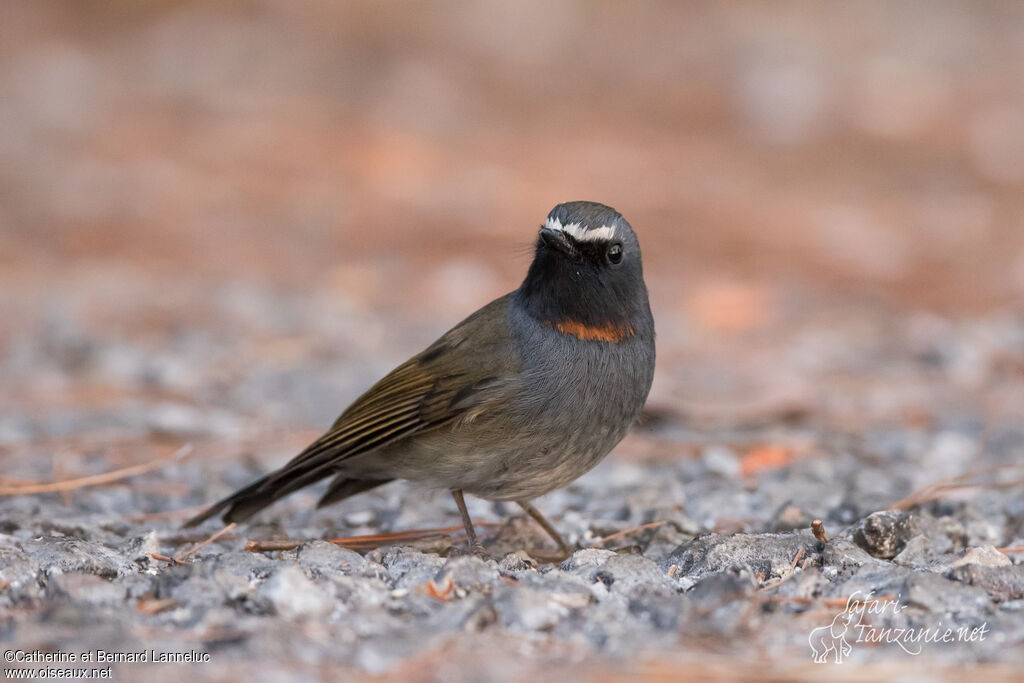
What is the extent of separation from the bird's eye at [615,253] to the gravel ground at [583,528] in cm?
109

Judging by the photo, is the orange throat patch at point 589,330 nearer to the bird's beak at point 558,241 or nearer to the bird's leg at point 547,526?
the bird's beak at point 558,241

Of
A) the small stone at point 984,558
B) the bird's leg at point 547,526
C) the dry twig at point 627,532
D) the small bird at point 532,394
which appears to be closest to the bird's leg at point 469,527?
the small bird at point 532,394

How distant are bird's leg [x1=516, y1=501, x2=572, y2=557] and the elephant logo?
145 centimetres

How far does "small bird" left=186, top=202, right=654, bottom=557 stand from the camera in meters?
4.63

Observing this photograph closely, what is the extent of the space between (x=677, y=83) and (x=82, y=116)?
6561 millimetres

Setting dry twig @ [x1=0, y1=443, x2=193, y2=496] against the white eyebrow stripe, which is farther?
dry twig @ [x1=0, y1=443, x2=193, y2=496]

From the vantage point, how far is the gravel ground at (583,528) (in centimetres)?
327

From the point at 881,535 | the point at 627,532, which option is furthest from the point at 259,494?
the point at 881,535

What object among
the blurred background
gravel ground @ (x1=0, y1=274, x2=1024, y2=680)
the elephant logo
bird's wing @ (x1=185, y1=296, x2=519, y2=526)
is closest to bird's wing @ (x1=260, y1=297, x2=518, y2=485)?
bird's wing @ (x1=185, y1=296, x2=519, y2=526)

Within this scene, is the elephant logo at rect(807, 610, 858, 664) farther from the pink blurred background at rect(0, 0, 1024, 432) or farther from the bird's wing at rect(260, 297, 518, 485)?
the pink blurred background at rect(0, 0, 1024, 432)

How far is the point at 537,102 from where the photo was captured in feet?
44.2

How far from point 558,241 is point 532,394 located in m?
0.59

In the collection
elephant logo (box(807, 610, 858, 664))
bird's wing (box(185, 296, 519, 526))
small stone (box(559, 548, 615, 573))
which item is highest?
bird's wing (box(185, 296, 519, 526))

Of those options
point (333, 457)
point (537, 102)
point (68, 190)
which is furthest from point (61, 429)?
point (537, 102)
